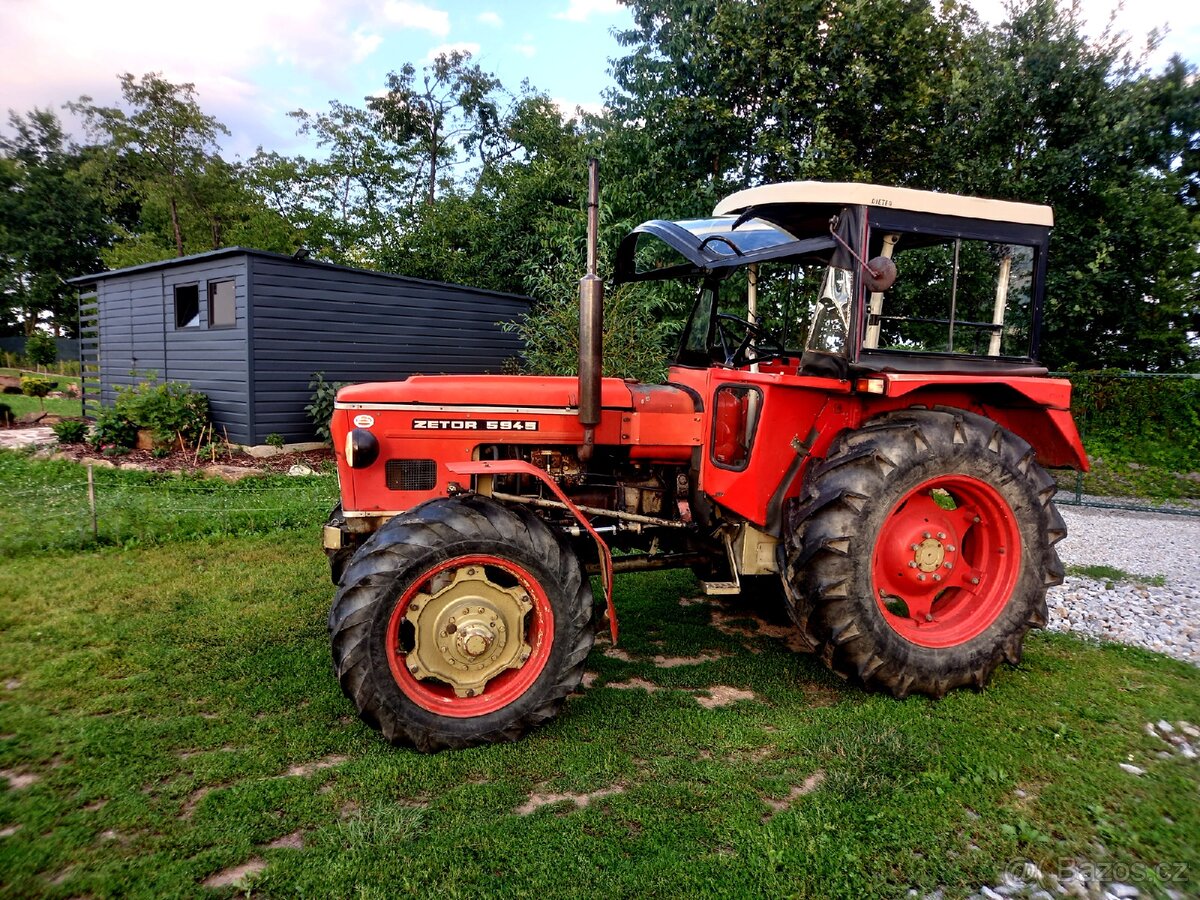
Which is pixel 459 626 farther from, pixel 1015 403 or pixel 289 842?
pixel 1015 403

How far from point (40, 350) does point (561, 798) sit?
30848mm

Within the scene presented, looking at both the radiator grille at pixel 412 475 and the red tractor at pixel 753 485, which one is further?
the radiator grille at pixel 412 475

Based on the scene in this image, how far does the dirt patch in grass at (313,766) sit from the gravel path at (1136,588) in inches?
172

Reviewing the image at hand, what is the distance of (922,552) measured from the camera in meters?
3.70

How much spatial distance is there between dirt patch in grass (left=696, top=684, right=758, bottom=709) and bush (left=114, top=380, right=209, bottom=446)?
9.82 metres

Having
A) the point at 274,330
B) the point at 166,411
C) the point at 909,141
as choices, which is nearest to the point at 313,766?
the point at 274,330

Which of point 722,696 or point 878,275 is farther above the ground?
point 878,275

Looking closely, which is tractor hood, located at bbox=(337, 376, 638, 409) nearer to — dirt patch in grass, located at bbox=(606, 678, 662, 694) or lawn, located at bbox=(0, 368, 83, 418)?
dirt patch in grass, located at bbox=(606, 678, 662, 694)

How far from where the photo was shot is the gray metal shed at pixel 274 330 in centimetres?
1095

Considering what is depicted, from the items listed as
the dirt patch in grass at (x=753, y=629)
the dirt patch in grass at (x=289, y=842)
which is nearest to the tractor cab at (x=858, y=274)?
the dirt patch in grass at (x=753, y=629)

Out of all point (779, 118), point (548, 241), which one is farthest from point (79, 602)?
point (779, 118)

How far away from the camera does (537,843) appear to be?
2.43m

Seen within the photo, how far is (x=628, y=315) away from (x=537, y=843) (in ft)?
25.1

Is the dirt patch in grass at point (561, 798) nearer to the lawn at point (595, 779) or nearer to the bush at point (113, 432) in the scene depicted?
the lawn at point (595, 779)
